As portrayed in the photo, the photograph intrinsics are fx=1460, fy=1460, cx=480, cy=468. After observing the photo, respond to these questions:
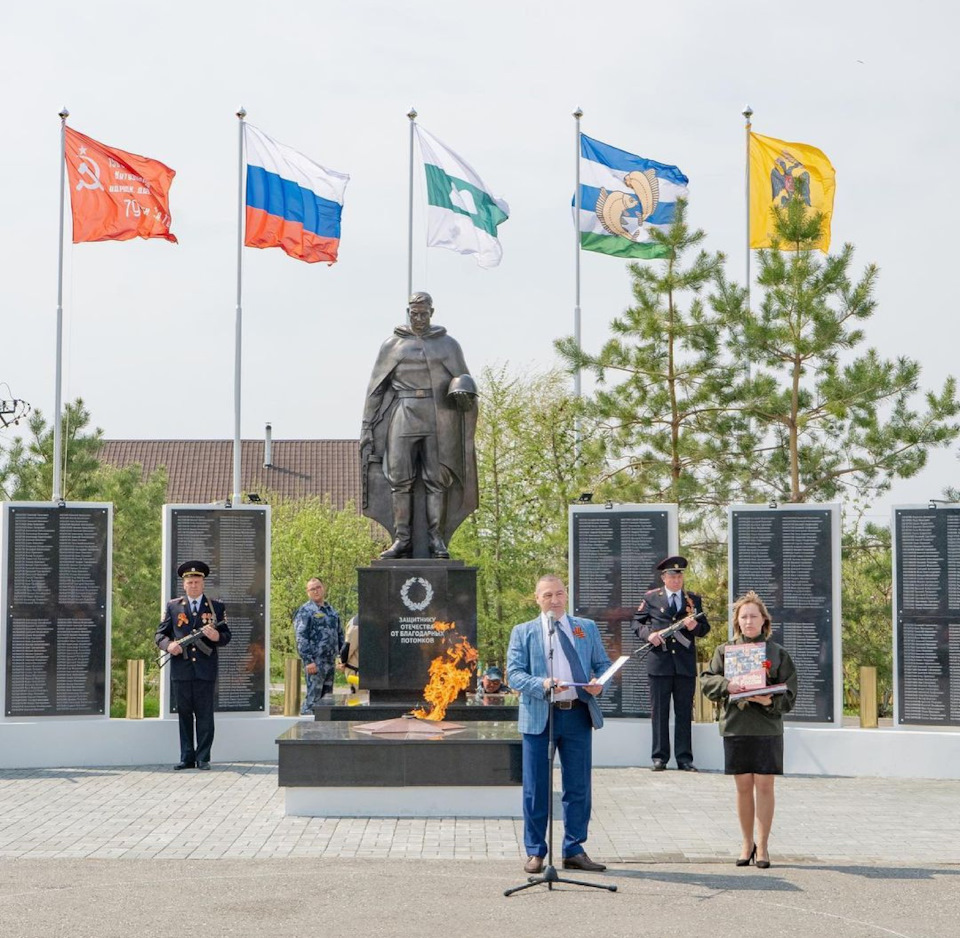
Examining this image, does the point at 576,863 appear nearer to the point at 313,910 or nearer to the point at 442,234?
the point at 313,910

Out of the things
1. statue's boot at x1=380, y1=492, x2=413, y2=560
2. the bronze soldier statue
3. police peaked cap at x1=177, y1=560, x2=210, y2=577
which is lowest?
police peaked cap at x1=177, y1=560, x2=210, y2=577

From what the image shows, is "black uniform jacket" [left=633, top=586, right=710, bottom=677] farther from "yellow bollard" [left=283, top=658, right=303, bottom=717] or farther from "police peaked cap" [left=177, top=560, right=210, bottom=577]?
"police peaked cap" [left=177, top=560, right=210, bottom=577]

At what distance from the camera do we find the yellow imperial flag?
1912 cm

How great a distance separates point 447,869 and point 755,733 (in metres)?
1.86

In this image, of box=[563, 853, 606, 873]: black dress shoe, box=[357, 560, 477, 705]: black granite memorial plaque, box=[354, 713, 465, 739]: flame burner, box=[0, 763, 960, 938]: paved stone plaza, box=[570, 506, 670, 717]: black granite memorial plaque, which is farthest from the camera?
box=[570, 506, 670, 717]: black granite memorial plaque

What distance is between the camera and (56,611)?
523 inches

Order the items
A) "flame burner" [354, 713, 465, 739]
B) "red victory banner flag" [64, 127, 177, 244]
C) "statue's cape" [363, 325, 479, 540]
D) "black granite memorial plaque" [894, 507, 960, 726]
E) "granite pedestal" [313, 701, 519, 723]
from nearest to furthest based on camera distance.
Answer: "flame burner" [354, 713, 465, 739], "granite pedestal" [313, 701, 519, 723], "black granite memorial plaque" [894, 507, 960, 726], "statue's cape" [363, 325, 479, 540], "red victory banner flag" [64, 127, 177, 244]

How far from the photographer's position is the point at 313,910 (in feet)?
22.3

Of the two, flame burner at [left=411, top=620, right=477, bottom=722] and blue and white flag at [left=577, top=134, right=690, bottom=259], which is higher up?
blue and white flag at [left=577, top=134, right=690, bottom=259]

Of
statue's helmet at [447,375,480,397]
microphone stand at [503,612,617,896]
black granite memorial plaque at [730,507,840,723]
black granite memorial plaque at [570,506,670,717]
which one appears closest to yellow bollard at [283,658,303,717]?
black granite memorial plaque at [570,506,670,717]

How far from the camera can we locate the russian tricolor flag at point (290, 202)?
64.0 feet

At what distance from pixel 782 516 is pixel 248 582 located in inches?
197

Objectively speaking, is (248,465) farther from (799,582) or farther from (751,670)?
(751,670)

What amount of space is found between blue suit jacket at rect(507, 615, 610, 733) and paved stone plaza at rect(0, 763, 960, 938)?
2.72 ft
